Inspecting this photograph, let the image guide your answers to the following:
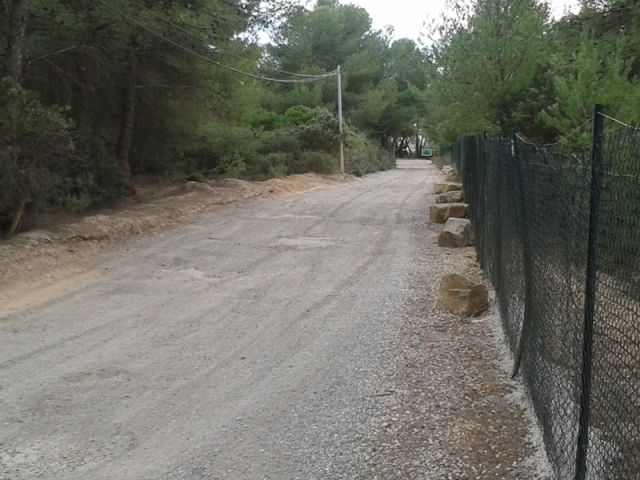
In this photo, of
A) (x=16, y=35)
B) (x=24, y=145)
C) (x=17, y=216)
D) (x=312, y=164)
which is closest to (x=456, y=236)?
(x=24, y=145)

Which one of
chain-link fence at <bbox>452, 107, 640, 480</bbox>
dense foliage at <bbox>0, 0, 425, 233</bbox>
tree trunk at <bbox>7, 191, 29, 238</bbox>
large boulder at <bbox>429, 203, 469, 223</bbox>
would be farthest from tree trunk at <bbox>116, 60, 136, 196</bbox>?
chain-link fence at <bbox>452, 107, 640, 480</bbox>

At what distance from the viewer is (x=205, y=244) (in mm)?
13297

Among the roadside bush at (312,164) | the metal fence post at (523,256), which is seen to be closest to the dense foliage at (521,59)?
the metal fence post at (523,256)

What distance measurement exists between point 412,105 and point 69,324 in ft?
203

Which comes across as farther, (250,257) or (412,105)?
(412,105)

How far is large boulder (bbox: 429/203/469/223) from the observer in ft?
49.3

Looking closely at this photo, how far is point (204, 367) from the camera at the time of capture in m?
6.19

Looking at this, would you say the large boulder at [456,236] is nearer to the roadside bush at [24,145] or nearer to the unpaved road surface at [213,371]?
the unpaved road surface at [213,371]

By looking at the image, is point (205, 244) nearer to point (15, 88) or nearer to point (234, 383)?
point (15, 88)

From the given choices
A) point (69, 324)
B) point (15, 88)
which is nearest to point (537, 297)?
point (69, 324)

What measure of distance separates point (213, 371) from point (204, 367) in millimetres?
154

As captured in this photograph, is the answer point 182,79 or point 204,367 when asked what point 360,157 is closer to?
point 182,79

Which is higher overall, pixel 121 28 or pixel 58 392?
pixel 121 28

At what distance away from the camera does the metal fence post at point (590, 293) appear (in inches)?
113
